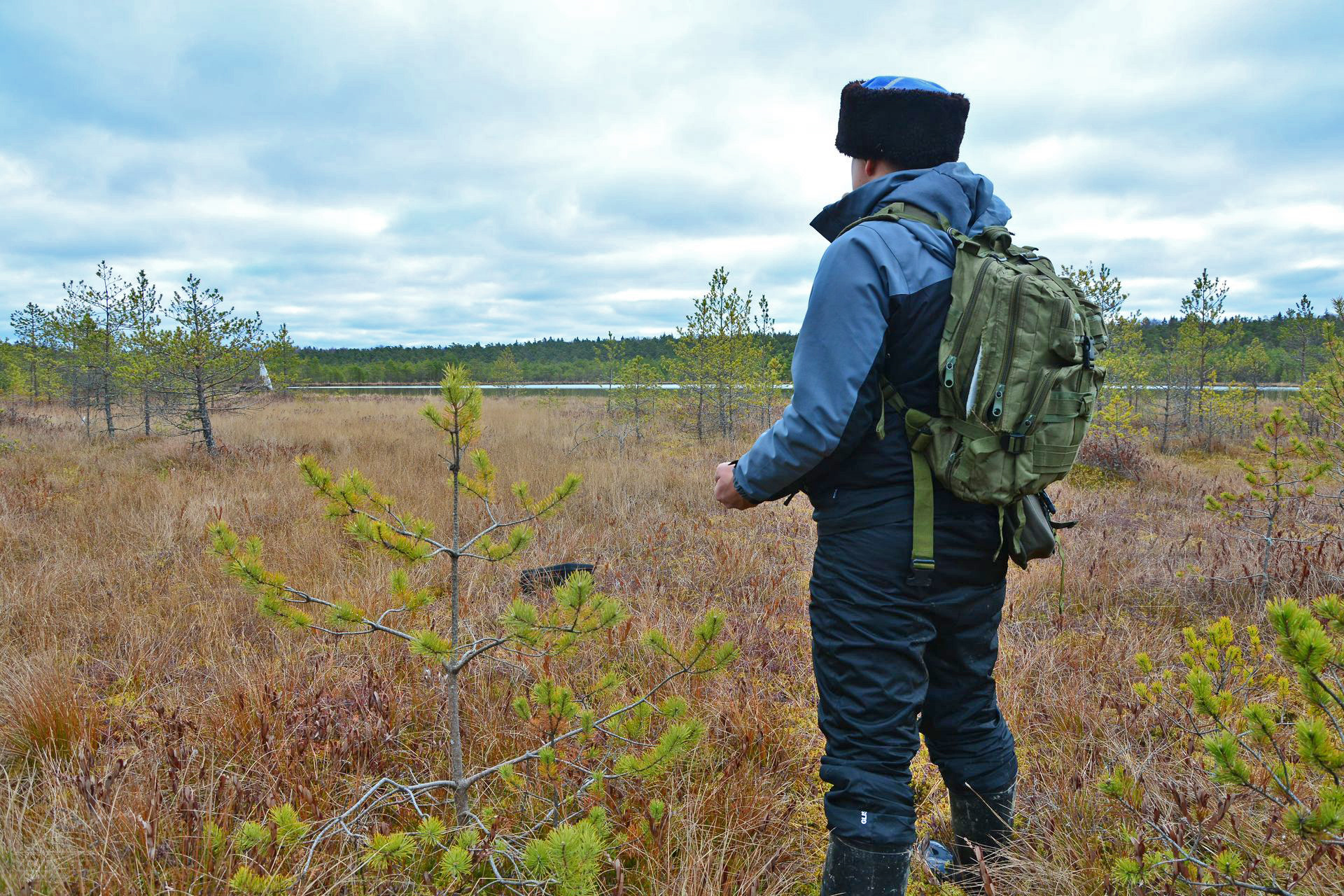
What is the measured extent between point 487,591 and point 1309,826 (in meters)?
4.03

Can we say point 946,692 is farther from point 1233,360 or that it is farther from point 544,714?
point 1233,360

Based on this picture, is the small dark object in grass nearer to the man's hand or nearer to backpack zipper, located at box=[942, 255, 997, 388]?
the man's hand

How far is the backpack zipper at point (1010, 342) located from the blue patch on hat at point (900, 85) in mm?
617

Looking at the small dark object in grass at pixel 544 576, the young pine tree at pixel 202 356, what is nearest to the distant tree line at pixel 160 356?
the young pine tree at pixel 202 356

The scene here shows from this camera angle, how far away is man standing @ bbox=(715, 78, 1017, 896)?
153 centimetres

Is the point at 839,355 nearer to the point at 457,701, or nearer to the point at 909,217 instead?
the point at 909,217

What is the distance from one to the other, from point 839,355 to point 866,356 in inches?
2.5

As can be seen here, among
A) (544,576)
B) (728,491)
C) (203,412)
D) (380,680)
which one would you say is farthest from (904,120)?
(203,412)

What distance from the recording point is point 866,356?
151 centimetres

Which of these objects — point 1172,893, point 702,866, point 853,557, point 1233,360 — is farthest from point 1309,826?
point 1233,360

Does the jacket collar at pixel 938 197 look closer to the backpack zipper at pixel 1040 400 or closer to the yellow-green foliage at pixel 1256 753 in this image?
the backpack zipper at pixel 1040 400

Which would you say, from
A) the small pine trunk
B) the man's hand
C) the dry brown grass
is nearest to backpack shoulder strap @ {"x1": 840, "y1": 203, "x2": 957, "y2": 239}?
the man's hand

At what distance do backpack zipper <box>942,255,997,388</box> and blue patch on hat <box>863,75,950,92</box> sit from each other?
563 millimetres

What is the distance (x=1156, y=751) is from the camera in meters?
2.48
